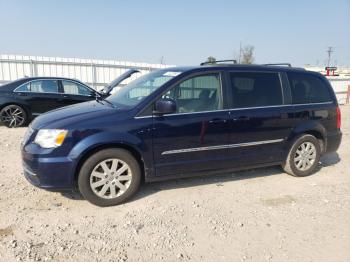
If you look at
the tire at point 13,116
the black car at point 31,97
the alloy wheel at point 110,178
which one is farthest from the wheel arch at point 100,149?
the tire at point 13,116

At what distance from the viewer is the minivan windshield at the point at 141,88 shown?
167 inches

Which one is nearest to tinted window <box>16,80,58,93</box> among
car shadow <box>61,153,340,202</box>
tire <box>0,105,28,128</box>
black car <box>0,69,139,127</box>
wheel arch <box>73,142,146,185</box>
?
black car <box>0,69,139,127</box>

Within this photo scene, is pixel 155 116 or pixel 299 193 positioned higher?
pixel 155 116

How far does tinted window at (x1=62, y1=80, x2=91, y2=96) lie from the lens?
9133 mm

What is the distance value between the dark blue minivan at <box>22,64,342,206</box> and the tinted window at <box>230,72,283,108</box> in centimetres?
2

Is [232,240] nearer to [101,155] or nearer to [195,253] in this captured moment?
[195,253]

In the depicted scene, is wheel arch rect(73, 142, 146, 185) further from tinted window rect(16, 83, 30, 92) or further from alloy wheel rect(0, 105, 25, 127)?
tinted window rect(16, 83, 30, 92)

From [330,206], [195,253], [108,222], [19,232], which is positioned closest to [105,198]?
[108,222]

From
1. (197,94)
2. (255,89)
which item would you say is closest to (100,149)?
(197,94)

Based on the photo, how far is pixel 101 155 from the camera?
3.84 m

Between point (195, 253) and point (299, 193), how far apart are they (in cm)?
225

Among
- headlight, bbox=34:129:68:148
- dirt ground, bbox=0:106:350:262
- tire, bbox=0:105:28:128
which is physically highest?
headlight, bbox=34:129:68:148

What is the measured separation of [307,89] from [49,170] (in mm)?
4174

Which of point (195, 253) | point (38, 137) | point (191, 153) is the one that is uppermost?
point (38, 137)
